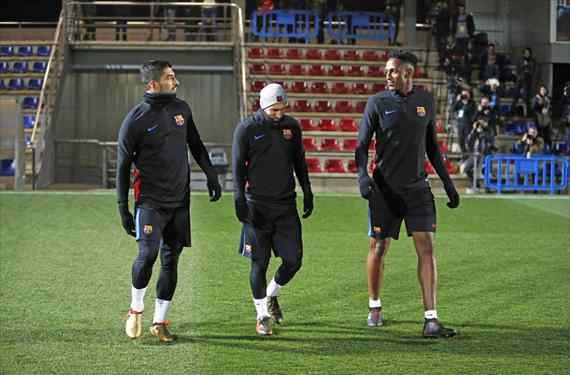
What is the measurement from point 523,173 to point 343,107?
6112 mm

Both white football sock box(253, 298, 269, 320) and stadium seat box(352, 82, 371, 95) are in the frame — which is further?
stadium seat box(352, 82, 371, 95)

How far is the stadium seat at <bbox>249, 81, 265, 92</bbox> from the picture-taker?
92.6 ft

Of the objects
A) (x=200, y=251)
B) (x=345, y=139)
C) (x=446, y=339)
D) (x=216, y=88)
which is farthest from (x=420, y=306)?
(x=216, y=88)

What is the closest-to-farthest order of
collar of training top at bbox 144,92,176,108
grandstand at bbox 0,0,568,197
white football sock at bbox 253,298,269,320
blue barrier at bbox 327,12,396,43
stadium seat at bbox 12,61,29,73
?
collar of training top at bbox 144,92,176,108, white football sock at bbox 253,298,269,320, grandstand at bbox 0,0,568,197, stadium seat at bbox 12,61,29,73, blue barrier at bbox 327,12,396,43

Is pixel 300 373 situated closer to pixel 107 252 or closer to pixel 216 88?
pixel 107 252

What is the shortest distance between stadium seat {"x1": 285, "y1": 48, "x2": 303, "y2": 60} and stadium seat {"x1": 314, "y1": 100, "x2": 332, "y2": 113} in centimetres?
227

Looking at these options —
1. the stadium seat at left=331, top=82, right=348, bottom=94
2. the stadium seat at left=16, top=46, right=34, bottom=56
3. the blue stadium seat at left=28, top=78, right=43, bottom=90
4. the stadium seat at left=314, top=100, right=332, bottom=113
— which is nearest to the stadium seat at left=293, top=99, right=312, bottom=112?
the stadium seat at left=314, top=100, right=332, bottom=113

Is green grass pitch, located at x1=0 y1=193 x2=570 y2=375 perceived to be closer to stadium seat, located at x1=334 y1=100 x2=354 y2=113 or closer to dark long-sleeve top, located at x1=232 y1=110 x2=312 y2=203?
dark long-sleeve top, located at x1=232 y1=110 x2=312 y2=203

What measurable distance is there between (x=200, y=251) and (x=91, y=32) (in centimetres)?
1847

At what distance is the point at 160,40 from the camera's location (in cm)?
3055

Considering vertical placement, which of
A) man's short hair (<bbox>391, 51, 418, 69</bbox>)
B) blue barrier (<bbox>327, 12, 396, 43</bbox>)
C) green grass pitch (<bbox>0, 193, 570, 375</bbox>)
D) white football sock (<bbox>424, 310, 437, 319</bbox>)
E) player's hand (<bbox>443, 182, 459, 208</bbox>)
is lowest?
green grass pitch (<bbox>0, 193, 570, 375</bbox>)

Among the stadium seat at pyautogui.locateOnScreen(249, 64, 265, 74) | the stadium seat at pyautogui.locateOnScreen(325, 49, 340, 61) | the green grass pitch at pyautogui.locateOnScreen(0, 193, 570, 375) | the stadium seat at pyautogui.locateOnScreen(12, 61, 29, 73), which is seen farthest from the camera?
the stadium seat at pyautogui.locateOnScreen(12, 61, 29, 73)

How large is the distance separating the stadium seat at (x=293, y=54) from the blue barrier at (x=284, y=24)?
843 mm

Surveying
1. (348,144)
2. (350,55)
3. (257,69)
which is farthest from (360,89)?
(348,144)
